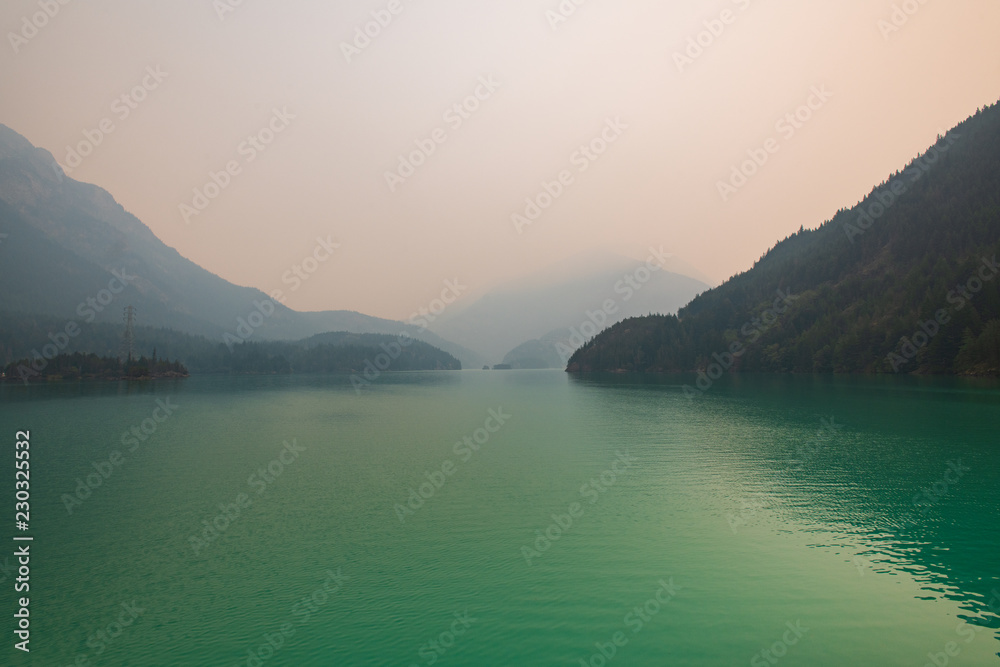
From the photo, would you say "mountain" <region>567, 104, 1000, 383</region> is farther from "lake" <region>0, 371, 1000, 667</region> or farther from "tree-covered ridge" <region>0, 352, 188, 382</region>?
"tree-covered ridge" <region>0, 352, 188, 382</region>

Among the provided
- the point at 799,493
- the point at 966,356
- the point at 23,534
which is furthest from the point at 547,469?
the point at 966,356

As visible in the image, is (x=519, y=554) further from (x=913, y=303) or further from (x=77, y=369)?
(x=77, y=369)

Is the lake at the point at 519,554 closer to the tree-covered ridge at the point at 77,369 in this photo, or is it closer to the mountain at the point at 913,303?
the mountain at the point at 913,303

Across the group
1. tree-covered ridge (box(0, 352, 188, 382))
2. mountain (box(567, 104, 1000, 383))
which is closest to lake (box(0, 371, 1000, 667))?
mountain (box(567, 104, 1000, 383))

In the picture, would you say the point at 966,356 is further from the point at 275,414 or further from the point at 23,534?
the point at 23,534

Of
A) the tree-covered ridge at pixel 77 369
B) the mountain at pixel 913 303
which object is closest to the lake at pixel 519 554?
the mountain at pixel 913 303

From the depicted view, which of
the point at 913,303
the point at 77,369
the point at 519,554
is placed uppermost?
the point at 913,303

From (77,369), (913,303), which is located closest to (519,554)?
(913,303)

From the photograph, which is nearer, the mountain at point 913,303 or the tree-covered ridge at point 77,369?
the mountain at point 913,303
